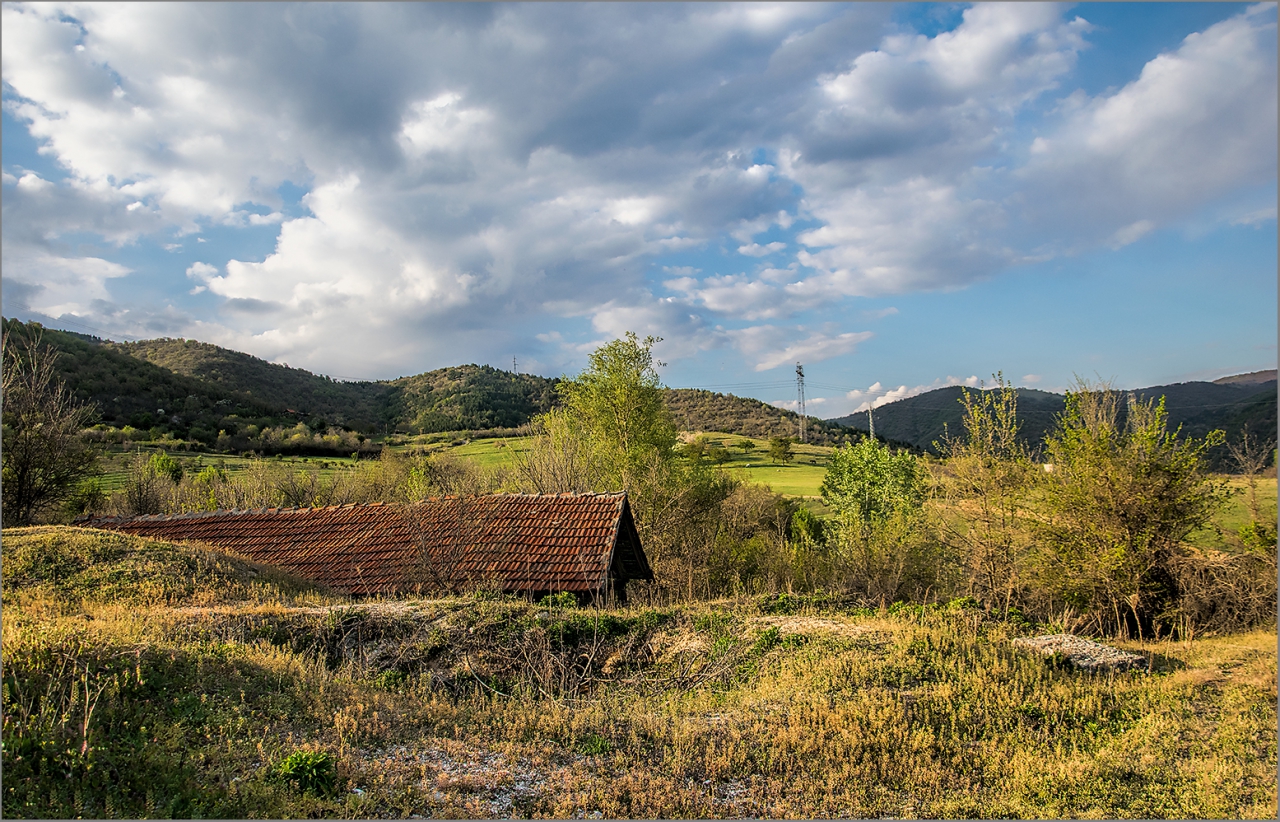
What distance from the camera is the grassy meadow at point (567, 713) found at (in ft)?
19.2

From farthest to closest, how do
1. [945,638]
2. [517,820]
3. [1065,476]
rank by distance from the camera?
[1065,476], [945,638], [517,820]

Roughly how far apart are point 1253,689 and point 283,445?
75.3m

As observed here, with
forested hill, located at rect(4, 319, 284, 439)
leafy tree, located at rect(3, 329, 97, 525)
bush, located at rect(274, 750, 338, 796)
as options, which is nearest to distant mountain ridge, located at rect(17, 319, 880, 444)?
forested hill, located at rect(4, 319, 284, 439)

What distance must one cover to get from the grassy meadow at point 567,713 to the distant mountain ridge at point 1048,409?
433 inches

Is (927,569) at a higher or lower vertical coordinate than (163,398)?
lower

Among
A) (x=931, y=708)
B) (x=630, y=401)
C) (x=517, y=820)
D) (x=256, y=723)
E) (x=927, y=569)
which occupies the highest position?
(x=630, y=401)

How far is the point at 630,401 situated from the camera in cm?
2969

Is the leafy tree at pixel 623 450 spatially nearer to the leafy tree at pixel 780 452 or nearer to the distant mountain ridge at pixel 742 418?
the leafy tree at pixel 780 452

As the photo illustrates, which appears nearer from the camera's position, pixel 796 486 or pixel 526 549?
pixel 526 549

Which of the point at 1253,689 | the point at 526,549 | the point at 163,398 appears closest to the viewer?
the point at 1253,689

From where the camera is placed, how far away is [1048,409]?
26.3 metres

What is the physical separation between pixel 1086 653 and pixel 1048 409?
18.3 meters

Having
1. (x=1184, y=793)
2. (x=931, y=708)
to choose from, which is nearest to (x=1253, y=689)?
(x=1184, y=793)

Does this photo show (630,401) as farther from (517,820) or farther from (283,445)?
(283,445)
